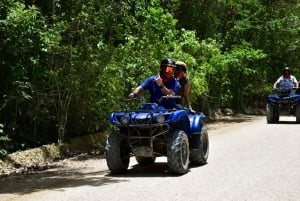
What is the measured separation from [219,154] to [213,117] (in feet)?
48.8

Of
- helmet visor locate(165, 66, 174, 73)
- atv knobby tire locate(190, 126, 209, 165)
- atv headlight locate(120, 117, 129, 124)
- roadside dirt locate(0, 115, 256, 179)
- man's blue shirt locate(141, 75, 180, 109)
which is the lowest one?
roadside dirt locate(0, 115, 256, 179)

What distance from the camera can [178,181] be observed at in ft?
30.3

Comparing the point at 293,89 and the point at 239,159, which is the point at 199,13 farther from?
the point at 239,159

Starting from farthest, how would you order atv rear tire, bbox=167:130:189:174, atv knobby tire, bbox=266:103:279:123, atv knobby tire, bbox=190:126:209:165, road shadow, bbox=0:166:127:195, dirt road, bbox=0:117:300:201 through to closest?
1. atv knobby tire, bbox=266:103:279:123
2. atv knobby tire, bbox=190:126:209:165
3. atv rear tire, bbox=167:130:189:174
4. road shadow, bbox=0:166:127:195
5. dirt road, bbox=0:117:300:201

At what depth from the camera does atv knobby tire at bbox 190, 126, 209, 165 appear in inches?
431

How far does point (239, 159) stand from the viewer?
11.7 m

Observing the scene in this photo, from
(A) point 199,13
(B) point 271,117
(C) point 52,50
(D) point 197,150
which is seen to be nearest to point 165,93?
(D) point 197,150

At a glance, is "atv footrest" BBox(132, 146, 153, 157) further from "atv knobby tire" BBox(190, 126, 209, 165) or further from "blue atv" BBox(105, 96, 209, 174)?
"atv knobby tire" BBox(190, 126, 209, 165)

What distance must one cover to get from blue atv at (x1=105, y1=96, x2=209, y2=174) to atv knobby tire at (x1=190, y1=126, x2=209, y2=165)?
2.02 ft

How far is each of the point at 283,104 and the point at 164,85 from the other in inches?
477

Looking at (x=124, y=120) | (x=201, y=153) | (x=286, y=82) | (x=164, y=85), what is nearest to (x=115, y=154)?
(x=124, y=120)

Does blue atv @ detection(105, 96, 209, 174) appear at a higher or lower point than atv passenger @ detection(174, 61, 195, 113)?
lower

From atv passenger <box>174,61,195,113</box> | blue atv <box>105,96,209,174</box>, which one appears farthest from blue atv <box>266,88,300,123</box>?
blue atv <box>105,96,209,174</box>

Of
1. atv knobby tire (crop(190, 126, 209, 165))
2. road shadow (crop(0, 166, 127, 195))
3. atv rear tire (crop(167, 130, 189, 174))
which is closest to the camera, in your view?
road shadow (crop(0, 166, 127, 195))
